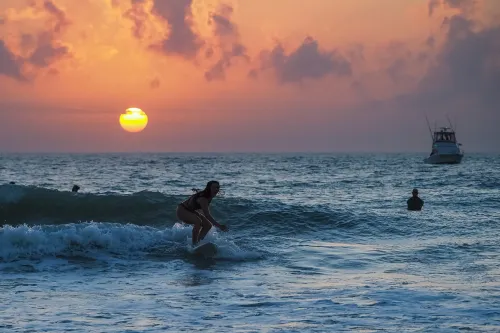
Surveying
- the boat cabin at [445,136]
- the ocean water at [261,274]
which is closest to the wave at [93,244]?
the ocean water at [261,274]

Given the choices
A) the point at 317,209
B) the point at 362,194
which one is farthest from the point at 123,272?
the point at 362,194

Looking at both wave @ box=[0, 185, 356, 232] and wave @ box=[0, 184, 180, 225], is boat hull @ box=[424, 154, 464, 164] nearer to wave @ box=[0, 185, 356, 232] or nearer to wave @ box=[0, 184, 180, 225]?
wave @ box=[0, 185, 356, 232]

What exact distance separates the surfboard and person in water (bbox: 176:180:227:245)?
280 mm

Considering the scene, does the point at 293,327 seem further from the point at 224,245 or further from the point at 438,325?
the point at 224,245

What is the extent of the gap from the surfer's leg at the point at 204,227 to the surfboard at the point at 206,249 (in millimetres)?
342

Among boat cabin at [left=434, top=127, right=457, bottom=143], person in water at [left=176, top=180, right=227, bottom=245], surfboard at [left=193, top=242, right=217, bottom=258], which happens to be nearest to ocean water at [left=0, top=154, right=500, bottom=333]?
surfboard at [left=193, top=242, right=217, bottom=258]

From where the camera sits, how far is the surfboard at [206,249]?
45.8 feet

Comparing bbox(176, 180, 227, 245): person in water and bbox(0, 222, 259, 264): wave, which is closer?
bbox(176, 180, 227, 245): person in water

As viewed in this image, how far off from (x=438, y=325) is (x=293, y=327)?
1801 millimetres

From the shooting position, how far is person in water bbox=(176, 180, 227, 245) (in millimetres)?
13359

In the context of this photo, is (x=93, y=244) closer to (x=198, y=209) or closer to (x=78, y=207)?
(x=198, y=209)

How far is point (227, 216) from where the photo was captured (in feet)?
73.8

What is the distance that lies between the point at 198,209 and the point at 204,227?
0.51m

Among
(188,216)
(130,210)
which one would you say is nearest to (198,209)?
(188,216)
